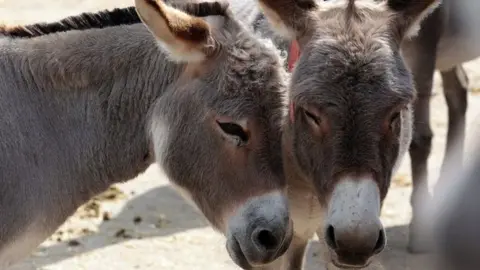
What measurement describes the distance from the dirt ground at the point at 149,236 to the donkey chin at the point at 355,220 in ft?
6.51

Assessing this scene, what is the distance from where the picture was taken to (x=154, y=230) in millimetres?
5430

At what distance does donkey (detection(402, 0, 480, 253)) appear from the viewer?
193 inches

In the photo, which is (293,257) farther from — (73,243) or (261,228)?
(73,243)

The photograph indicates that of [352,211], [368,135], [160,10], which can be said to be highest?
[160,10]

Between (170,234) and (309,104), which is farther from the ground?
(309,104)

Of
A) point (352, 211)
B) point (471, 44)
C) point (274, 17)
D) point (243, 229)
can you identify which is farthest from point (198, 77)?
point (471, 44)

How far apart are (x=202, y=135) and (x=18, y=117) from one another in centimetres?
79

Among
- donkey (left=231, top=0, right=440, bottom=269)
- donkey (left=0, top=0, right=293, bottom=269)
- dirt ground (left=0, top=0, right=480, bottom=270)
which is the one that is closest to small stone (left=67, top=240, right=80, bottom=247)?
dirt ground (left=0, top=0, right=480, bottom=270)

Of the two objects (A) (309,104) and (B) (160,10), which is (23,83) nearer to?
(B) (160,10)

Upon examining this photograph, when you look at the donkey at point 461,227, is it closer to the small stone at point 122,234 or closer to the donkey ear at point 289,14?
the donkey ear at point 289,14

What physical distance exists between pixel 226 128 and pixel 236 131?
49 mm

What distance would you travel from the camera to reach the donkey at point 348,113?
8.83 feet

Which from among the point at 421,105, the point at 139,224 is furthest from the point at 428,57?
the point at 139,224

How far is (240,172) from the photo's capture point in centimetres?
285
